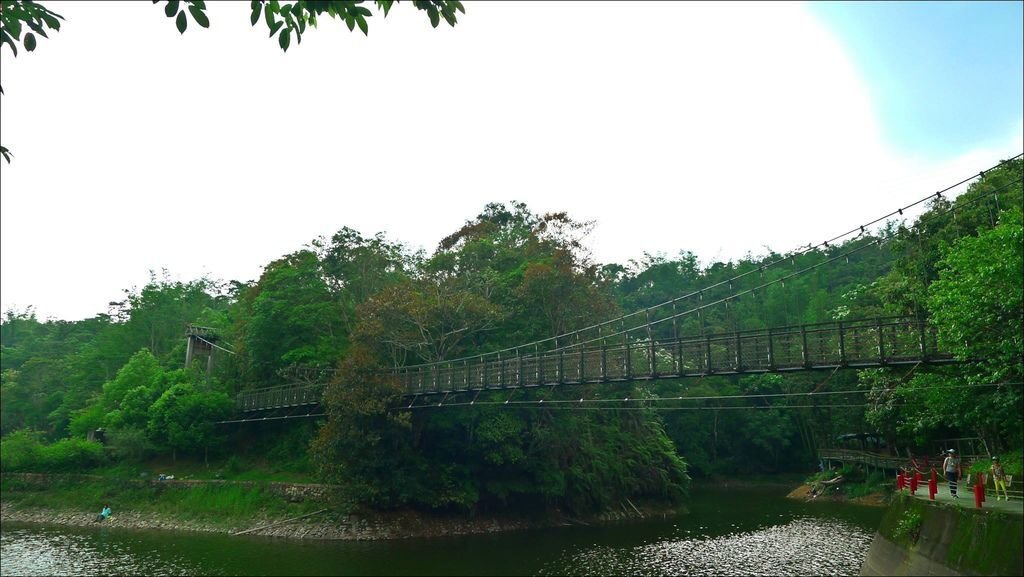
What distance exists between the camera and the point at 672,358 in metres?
19.4

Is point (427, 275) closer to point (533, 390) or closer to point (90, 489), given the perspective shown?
point (533, 390)

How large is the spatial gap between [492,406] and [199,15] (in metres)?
23.0

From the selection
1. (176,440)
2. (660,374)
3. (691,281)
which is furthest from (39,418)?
(691,281)

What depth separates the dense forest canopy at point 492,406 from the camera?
641 inches

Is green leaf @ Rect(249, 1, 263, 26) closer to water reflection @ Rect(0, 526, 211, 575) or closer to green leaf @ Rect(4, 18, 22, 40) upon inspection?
green leaf @ Rect(4, 18, 22, 40)

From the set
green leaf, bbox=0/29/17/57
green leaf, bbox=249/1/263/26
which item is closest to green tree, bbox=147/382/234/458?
green leaf, bbox=0/29/17/57

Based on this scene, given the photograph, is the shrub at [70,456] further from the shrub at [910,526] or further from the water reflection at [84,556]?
the shrub at [910,526]

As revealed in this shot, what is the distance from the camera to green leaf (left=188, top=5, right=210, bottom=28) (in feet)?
13.6

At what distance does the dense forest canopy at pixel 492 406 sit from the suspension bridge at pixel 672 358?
2.42 ft

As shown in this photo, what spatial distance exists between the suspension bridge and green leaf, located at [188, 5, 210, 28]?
14389 mm

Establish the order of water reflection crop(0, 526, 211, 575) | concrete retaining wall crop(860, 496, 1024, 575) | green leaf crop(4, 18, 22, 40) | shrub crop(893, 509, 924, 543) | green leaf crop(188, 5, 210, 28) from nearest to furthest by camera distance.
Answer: green leaf crop(188, 5, 210, 28)
green leaf crop(4, 18, 22, 40)
concrete retaining wall crop(860, 496, 1024, 575)
shrub crop(893, 509, 924, 543)
water reflection crop(0, 526, 211, 575)

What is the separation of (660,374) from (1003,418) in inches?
297

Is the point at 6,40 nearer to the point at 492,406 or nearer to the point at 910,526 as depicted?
the point at 910,526

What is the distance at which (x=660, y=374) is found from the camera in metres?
18.5
